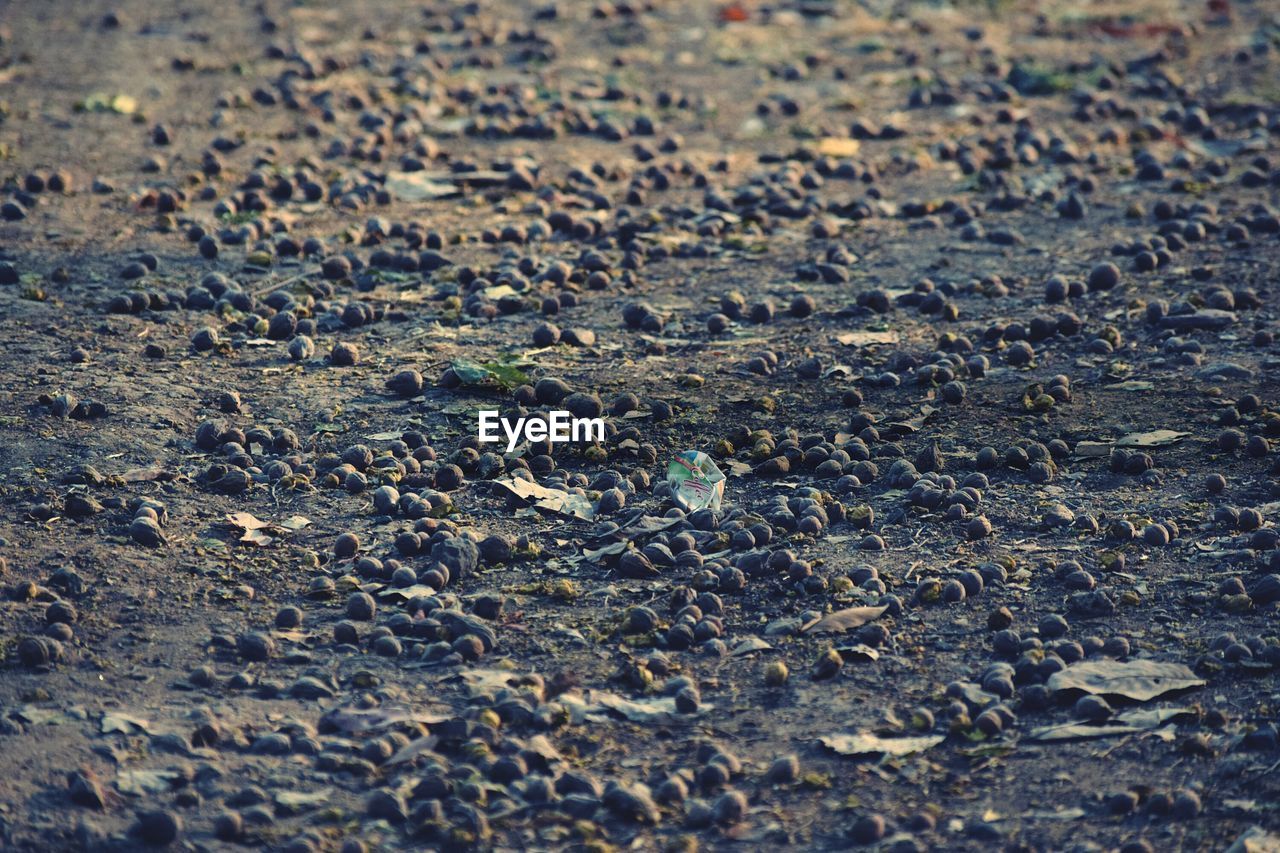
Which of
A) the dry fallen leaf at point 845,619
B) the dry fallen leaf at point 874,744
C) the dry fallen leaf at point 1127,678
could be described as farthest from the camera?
the dry fallen leaf at point 845,619

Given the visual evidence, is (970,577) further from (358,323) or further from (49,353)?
(49,353)

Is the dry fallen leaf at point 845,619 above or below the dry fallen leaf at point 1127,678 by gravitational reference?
below

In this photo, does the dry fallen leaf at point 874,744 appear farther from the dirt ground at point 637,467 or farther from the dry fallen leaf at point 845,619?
the dry fallen leaf at point 845,619

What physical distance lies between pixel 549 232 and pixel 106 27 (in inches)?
301

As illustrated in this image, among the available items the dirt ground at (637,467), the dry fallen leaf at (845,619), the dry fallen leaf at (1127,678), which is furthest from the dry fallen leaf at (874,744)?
the dry fallen leaf at (845,619)

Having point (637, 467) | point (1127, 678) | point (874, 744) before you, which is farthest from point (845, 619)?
point (637, 467)

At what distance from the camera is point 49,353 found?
8.33 meters

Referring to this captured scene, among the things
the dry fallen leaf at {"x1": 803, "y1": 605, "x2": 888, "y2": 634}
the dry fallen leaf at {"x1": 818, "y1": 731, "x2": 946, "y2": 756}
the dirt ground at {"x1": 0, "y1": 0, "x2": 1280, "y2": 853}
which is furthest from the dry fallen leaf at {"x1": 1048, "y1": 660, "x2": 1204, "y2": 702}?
the dry fallen leaf at {"x1": 803, "y1": 605, "x2": 888, "y2": 634}

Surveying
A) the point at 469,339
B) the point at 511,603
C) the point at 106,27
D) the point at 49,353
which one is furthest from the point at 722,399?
the point at 106,27

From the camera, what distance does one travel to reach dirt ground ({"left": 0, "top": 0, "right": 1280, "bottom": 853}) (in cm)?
507

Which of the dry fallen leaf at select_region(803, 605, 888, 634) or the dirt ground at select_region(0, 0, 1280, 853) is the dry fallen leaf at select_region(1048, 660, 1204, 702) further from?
the dry fallen leaf at select_region(803, 605, 888, 634)

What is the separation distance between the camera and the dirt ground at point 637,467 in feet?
16.6

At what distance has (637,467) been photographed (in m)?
7.46

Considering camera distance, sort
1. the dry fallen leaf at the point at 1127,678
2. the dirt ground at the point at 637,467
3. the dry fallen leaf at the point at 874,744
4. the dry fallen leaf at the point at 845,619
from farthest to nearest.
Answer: the dry fallen leaf at the point at 845,619 → the dry fallen leaf at the point at 1127,678 → the dry fallen leaf at the point at 874,744 → the dirt ground at the point at 637,467
